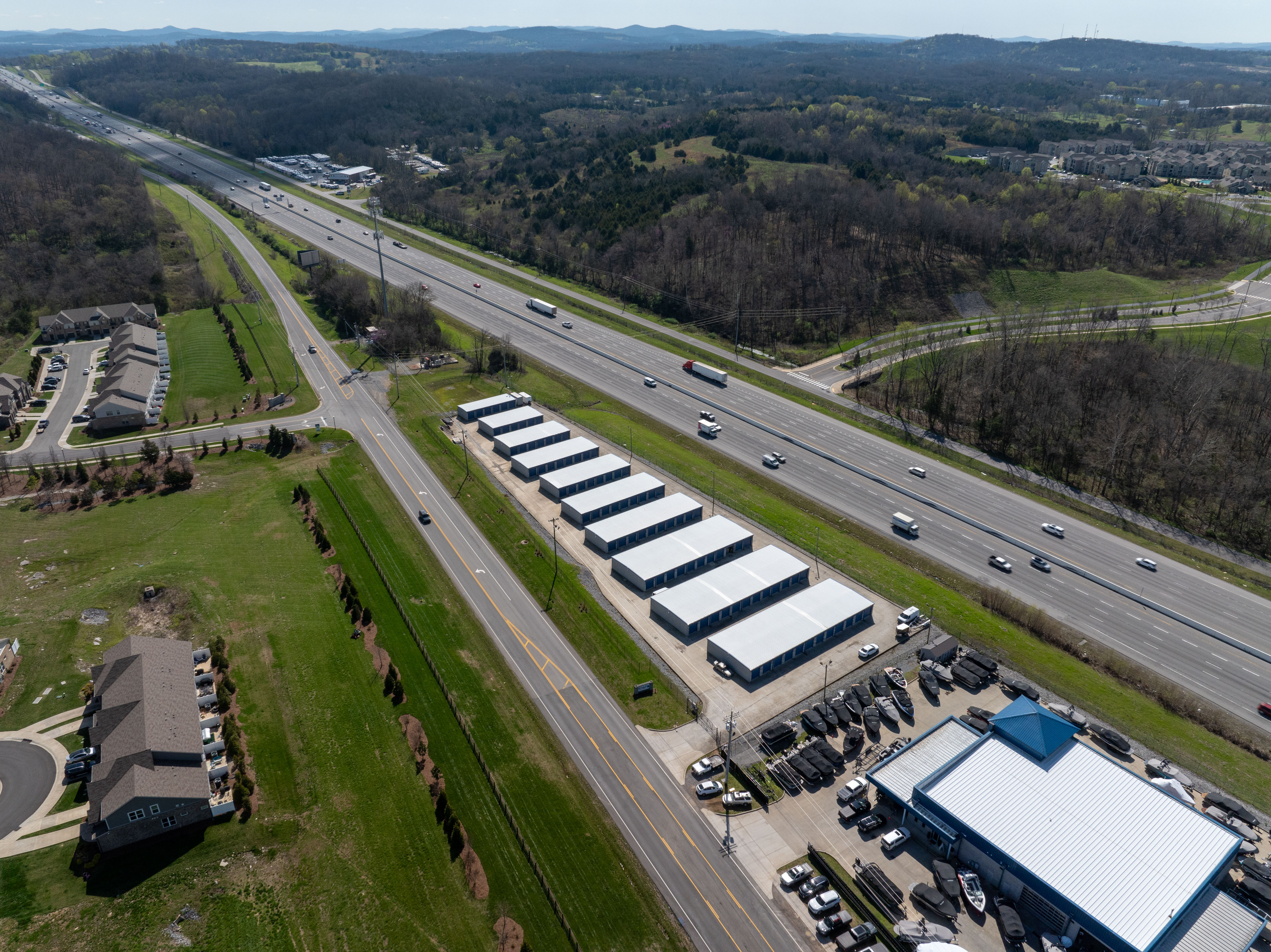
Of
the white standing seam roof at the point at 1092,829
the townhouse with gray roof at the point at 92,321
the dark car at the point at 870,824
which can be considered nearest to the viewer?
the white standing seam roof at the point at 1092,829

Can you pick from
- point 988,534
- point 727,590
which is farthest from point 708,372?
point 727,590

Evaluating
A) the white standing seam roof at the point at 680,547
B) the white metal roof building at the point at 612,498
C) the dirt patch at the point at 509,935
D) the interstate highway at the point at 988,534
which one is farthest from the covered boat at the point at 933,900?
the white metal roof building at the point at 612,498

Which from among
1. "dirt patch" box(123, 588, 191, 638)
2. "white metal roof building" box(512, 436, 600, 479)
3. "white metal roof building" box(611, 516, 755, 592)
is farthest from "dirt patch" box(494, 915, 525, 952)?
"white metal roof building" box(512, 436, 600, 479)

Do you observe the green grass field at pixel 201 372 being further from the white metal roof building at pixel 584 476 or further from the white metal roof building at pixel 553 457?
the white metal roof building at pixel 584 476

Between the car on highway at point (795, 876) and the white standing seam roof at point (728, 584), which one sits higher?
the white standing seam roof at point (728, 584)

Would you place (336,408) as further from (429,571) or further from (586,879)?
(586,879)

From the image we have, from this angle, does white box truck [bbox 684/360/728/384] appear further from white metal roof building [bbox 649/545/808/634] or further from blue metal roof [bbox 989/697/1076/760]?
blue metal roof [bbox 989/697/1076/760]
